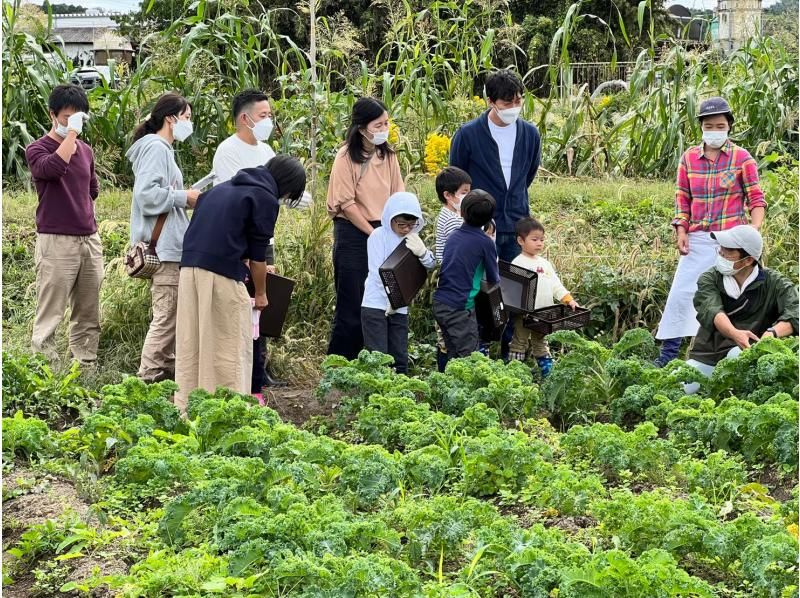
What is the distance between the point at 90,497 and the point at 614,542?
2.52 m

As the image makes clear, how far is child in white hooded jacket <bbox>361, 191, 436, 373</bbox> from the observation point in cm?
718

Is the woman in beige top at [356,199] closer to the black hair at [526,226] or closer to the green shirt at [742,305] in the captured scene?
the black hair at [526,226]

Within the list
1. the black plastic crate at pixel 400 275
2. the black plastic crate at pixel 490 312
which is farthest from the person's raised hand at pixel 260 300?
the black plastic crate at pixel 490 312

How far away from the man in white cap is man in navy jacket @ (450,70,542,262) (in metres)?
1.49

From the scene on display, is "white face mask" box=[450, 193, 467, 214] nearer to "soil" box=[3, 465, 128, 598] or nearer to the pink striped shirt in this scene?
the pink striped shirt

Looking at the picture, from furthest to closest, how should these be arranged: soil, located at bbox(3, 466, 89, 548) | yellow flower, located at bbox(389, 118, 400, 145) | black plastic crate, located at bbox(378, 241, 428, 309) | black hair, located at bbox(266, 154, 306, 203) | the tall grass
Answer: the tall grass
yellow flower, located at bbox(389, 118, 400, 145)
black plastic crate, located at bbox(378, 241, 428, 309)
black hair, located at bbox(266, 154, 306, 203)
soil, located at bbox(3, 466, 89, 548)

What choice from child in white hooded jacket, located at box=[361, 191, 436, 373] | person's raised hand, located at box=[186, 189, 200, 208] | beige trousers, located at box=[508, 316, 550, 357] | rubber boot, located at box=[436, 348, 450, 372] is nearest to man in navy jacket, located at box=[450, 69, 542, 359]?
beige trousers, located at box=[508, 316, 550, 357]

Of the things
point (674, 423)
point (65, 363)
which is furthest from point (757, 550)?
point (65, 363)

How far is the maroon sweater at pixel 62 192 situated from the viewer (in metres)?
7.57

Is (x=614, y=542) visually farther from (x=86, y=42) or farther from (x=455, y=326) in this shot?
(x=86, y=42)

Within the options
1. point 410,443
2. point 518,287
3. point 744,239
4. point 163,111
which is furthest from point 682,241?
point 163,111

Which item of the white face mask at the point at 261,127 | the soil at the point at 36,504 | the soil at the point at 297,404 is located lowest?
the soil at the point at 297,404

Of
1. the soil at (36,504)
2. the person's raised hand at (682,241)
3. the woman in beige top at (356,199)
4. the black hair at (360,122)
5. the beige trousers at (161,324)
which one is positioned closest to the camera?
the soil at (36,504)

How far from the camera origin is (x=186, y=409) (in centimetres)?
654
